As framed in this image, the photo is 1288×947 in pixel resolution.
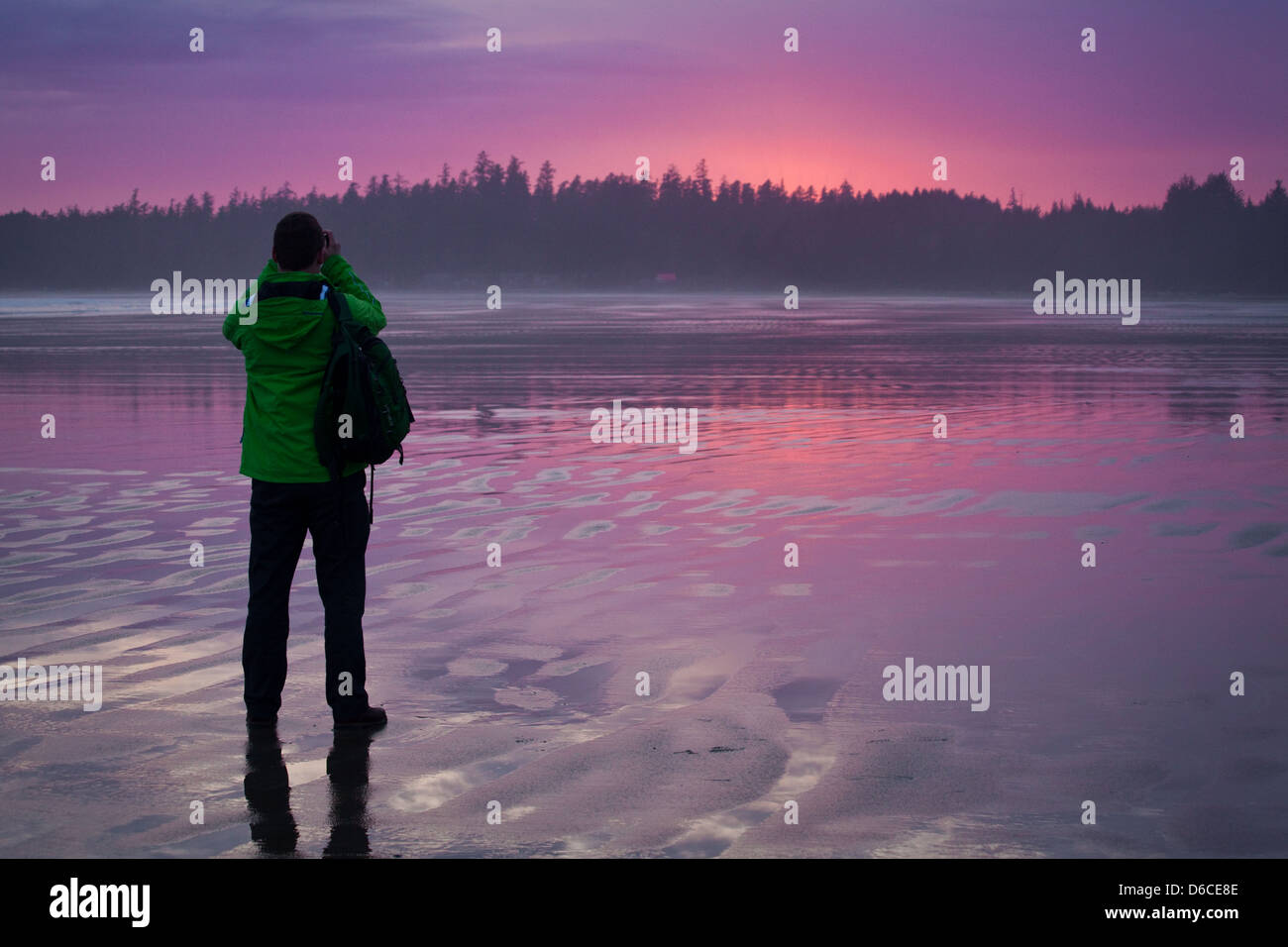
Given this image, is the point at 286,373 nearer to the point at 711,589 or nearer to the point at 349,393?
the point at 349,393

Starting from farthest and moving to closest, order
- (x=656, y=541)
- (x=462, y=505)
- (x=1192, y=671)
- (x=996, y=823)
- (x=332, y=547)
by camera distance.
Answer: (x=462, y=505) < (x=656, y=541) < (x=1192, y=671) < (x=332, y=547) < (x=996, y=823)

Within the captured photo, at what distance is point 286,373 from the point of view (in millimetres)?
5969

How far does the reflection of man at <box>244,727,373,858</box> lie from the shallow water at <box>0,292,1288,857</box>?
0.02 metres

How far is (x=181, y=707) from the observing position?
6.08 meters

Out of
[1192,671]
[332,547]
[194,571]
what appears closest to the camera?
[332,547]

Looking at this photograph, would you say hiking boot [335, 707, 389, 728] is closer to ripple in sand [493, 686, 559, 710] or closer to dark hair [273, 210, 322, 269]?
ripple in sand [493, 686, 559, 710]

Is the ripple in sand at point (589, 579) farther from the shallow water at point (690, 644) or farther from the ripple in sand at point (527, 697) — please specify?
the ripple in sand at point (527, 697)

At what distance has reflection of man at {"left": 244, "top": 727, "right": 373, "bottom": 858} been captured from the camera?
4.57 metres

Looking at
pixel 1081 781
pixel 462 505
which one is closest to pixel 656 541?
pixel 462 505

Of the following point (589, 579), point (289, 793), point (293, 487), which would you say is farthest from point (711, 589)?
point (289, 793)

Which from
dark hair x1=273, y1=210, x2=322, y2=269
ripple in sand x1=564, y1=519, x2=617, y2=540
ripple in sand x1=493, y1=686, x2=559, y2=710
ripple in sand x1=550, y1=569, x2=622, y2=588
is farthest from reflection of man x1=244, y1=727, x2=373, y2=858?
ripple in sand x1=564, y1=519, x2=617, y2=540

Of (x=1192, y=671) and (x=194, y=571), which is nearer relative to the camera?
(x=1192, y=671)
